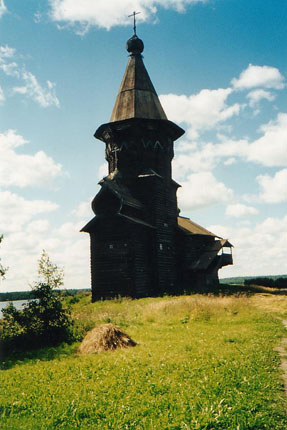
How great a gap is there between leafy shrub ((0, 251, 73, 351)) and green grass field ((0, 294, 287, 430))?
82cm

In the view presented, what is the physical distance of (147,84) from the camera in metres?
32.9

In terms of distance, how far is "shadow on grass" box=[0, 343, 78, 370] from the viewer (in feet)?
32.0

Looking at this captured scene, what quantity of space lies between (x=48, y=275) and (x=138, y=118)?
68.3 feet

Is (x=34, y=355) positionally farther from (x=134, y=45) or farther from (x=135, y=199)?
(x=134, y=45)

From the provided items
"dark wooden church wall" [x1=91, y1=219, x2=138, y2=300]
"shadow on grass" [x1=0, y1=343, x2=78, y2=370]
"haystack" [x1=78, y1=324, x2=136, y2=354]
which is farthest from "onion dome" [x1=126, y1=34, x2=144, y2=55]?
"shadow on grass" [x1=0, y1=343, x2=78, y2=370]

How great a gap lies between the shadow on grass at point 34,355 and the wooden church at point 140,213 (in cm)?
1405

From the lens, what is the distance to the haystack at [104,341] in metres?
10.4

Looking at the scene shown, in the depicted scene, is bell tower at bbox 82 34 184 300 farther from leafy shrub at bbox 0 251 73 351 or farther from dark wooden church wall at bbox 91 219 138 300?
leafy shrub at bbox 0 251 73 351

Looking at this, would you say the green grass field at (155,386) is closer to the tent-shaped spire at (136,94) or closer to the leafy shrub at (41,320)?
the leafy shrub at (41,320)

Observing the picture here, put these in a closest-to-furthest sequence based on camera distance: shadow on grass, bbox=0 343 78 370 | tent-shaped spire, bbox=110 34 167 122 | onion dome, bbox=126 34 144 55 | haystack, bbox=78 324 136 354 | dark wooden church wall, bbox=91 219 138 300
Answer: shadow on grass, bbox=0 343 78 370
haystack, bbox=78 324 136 354
dark wooden church wall, bbox=91 219 138 300
tent-shaped spire, bbox=110 34 167 122
onion dome, bbox=126 34 144 55

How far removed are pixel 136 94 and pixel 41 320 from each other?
25157 mm

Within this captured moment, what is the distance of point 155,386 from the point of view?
22.6 ft

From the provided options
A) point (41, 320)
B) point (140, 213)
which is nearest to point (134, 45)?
point (140, 213)

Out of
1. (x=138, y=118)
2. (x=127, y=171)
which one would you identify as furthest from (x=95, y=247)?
(x=138, y=118)
